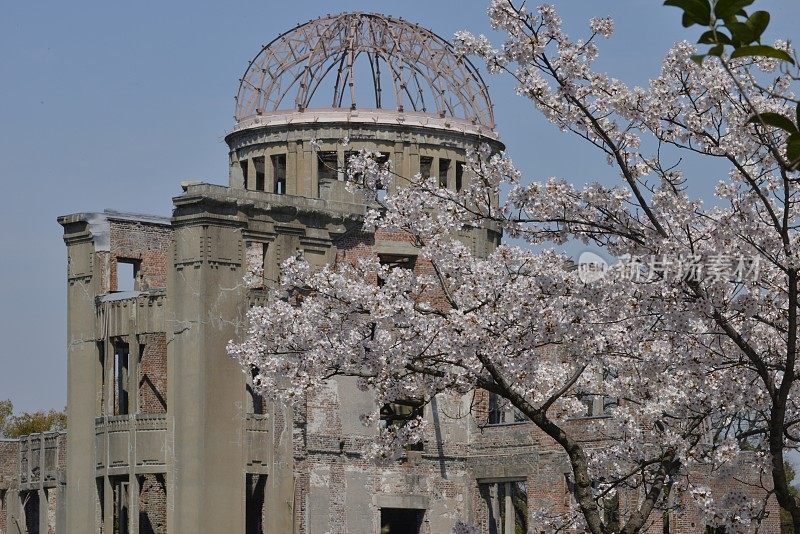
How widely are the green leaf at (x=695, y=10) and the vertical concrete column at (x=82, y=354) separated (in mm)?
33912

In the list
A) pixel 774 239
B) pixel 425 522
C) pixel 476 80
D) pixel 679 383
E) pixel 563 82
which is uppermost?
pixel 476 80

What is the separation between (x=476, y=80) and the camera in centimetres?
4394

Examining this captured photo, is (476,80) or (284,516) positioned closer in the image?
(284,516)

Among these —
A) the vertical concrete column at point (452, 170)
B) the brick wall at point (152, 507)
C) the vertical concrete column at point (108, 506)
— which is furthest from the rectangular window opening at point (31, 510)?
the vertical concrete column at point (452, 170)

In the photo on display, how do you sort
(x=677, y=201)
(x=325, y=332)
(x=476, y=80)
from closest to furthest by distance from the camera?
(x=677, y=201)
(x=325, y=332)
(x=476, y=80)

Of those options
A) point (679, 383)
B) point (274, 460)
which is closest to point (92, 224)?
point (274, 460)

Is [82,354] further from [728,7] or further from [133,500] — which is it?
[728,7]

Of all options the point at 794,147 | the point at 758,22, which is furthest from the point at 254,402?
the point at 758,22

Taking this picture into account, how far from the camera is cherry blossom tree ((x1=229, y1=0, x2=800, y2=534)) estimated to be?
14258 mm

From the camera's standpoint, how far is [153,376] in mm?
38094

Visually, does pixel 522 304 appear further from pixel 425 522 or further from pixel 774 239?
pixel 425 522

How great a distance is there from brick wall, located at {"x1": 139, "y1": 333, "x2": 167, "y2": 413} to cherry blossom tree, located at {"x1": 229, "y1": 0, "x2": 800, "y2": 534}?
18.9m

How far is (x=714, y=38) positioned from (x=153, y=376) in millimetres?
33200

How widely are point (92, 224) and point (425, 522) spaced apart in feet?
38.7
